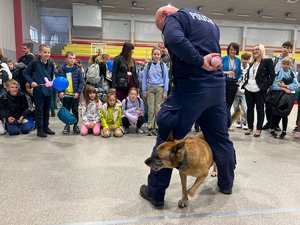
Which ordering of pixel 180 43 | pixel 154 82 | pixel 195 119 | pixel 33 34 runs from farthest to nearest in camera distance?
pixel 33 34, pixel 154 82, pixel 195 119, pixel 180 43

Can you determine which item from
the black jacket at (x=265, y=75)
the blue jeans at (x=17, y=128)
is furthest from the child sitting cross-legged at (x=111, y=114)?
the black jacket at (x=265, y=75)

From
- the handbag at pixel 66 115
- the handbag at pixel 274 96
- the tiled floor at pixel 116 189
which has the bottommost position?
the tiled floor at pixel 116 189

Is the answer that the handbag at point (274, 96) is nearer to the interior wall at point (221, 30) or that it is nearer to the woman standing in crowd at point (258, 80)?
the woman standing in crowd at point (258, 80)

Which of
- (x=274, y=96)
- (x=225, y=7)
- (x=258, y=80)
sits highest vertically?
(x=225, y=7)

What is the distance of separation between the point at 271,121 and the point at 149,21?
1281cm

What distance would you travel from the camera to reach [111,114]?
4.47 m

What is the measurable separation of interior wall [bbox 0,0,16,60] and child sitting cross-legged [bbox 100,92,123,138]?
6127mm

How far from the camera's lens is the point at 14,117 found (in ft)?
14.0

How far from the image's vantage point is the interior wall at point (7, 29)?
344 inches

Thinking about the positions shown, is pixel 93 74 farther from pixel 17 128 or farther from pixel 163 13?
pixel 163 13

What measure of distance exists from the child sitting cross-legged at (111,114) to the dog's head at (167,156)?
2.59 m

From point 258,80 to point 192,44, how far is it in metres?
2.92

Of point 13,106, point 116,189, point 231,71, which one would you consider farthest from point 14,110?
point 231,71

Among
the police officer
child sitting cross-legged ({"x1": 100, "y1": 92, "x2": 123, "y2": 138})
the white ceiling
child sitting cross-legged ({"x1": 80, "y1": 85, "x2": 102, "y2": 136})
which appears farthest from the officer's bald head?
the white ceiling
